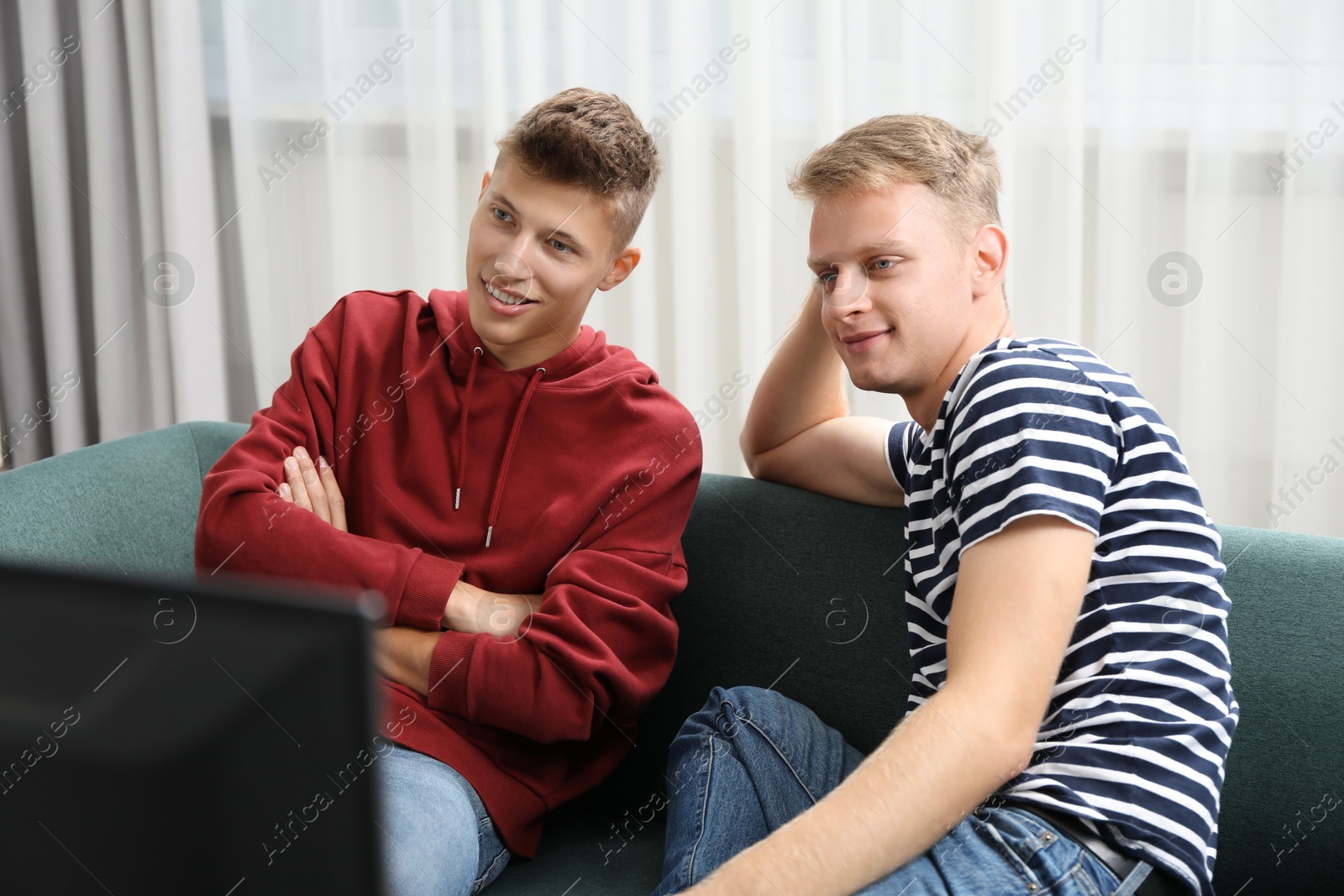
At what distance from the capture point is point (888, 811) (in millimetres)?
826

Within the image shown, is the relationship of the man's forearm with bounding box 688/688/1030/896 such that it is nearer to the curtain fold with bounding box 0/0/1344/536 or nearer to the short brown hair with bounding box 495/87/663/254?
the short brown hair with bounding box 495/87/663/254

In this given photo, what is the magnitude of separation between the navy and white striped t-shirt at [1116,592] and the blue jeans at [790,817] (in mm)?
37

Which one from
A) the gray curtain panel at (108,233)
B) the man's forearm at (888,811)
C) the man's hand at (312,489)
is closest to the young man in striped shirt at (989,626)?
the man's forearm at (888,811)

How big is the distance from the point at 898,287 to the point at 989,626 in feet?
1.35

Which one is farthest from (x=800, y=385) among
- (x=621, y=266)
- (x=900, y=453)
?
(x=621, y=266)

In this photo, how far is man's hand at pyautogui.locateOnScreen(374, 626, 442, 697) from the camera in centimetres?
123

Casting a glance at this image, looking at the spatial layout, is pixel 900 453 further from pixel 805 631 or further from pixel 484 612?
pixel 484 612

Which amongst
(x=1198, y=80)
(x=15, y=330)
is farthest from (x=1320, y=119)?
(x=15, y=330)

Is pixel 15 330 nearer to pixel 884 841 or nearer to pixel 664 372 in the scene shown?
pixel 664 372

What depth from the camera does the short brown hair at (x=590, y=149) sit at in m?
1.32

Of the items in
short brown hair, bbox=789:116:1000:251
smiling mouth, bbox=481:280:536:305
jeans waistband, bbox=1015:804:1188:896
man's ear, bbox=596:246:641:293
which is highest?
short brown hair, bbox=789:116:1000:251

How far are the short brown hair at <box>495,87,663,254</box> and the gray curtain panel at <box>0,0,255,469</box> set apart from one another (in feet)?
4.38

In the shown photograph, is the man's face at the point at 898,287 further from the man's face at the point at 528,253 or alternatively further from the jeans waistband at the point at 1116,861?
the jeans waistband at the point at 1116,861

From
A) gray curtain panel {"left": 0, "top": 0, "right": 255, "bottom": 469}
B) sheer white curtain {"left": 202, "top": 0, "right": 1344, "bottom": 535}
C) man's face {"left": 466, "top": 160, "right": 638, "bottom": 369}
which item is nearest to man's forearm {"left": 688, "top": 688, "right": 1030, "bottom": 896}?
man's face {"left": 466, "top": 160, "right": 638, "bottom": 369}
